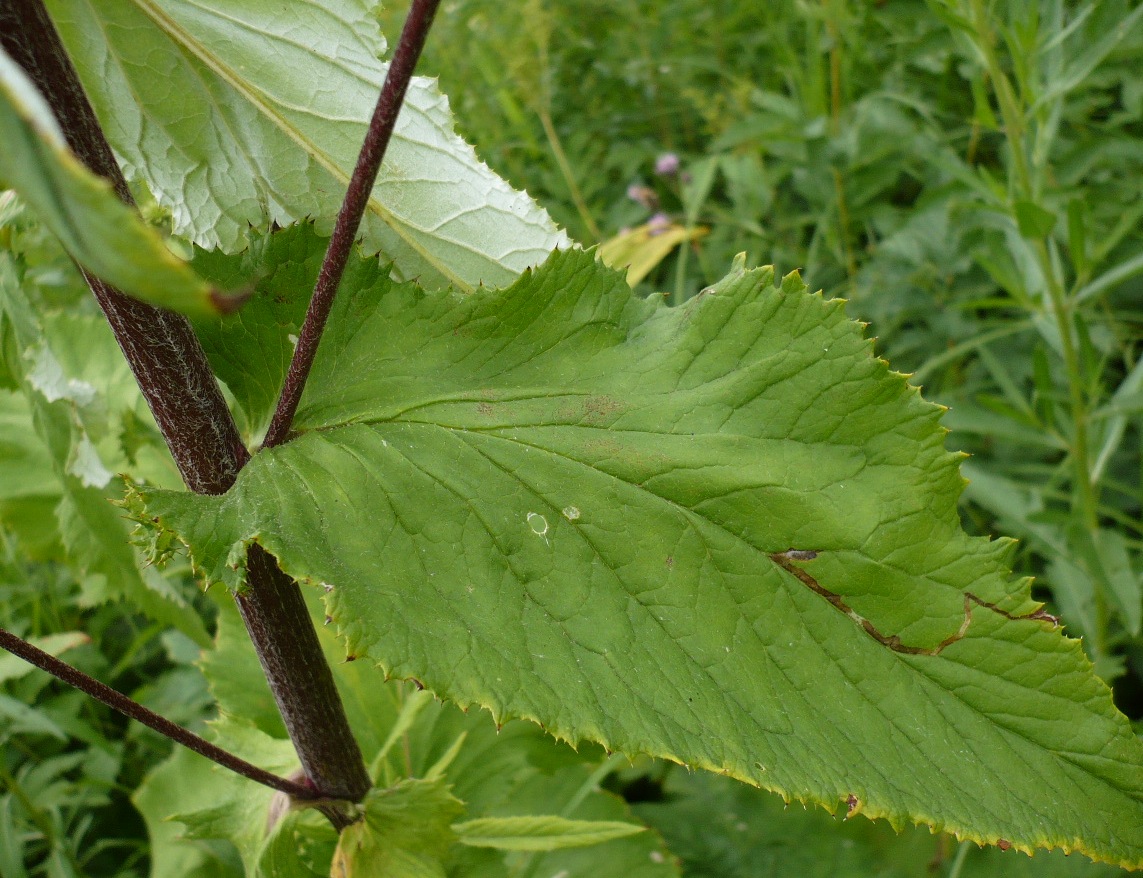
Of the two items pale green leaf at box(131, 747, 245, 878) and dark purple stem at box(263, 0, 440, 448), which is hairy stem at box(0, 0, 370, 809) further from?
pale green leaf at box(131, 747, 245, 878)

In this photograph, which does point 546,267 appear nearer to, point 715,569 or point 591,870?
point 715,569

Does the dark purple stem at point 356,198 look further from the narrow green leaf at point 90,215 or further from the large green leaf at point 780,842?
the large green leaf at point 780,842

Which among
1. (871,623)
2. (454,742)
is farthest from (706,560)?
(454,742)

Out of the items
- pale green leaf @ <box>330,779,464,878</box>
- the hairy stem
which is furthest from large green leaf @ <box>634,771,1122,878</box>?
the hairy stem

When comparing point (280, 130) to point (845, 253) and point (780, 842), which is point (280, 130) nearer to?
point (780, 842)

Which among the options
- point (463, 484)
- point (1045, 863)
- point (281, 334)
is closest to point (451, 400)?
point (463, 484)

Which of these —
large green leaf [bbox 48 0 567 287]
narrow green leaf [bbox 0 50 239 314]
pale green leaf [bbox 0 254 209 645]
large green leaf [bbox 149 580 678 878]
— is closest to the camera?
narrow green leaf [bbox 0 50 239 314]
